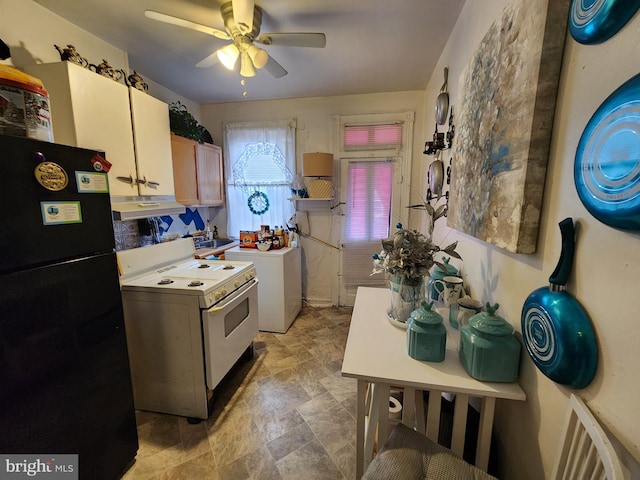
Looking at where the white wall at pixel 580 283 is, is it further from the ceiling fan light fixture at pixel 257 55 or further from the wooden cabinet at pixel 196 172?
the wooden cabinet at pixel 196 172

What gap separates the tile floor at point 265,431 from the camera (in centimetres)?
143

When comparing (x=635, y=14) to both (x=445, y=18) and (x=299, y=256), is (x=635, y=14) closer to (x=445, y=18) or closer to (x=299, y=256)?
(x=445, y=18)

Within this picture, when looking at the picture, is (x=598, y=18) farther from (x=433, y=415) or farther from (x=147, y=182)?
(x=147, y=182)

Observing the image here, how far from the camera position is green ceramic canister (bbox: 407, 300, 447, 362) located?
102 centimetres

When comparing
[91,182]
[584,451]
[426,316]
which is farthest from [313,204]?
[584,451]

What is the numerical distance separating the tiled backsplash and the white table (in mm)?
1707

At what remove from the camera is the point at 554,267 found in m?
0.75

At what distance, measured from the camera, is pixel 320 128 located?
10.7 ft

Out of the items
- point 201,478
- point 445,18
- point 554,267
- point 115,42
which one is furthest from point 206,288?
point 445,18

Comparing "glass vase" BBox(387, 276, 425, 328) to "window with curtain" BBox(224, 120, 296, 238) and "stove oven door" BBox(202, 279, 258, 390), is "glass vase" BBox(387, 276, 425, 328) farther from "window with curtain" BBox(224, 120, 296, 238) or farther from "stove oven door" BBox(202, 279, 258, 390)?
"window with curtain" BBox(224, 120, 296, 238)

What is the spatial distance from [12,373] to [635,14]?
78.0 inches

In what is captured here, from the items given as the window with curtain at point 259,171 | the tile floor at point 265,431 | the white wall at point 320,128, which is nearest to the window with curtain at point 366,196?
the white wall at point 320,128

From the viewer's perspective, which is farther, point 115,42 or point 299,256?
point 299,256

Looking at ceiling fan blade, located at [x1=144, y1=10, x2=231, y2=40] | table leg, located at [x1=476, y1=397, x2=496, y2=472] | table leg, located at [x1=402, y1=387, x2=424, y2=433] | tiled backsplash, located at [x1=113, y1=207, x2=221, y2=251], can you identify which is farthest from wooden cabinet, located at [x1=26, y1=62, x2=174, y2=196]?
table leg, located at [x1=476, y1=397, x2=496, y2=472]
